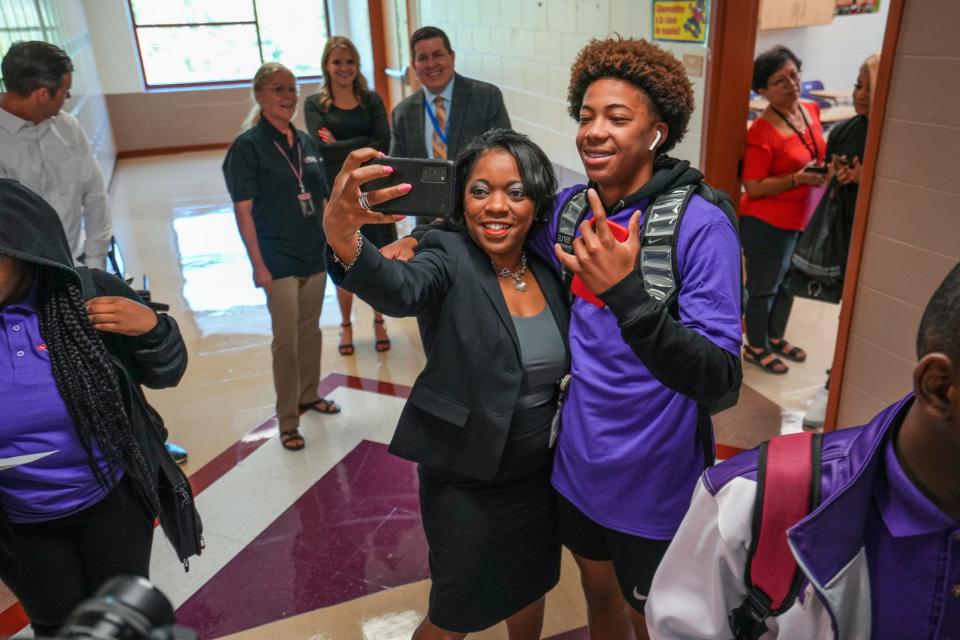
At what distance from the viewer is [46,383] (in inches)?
61.8

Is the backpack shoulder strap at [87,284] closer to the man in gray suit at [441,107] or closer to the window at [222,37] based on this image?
the man in gray suit at [441,107]

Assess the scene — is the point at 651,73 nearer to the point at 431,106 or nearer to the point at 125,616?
the point at 125,616

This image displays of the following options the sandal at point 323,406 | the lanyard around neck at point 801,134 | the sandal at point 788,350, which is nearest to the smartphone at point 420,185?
the sandal at point 323,406

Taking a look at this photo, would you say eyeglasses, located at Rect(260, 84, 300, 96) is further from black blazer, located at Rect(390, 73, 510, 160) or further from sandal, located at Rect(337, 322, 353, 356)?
sandal, located at Rect(337, 322, 353, 356)

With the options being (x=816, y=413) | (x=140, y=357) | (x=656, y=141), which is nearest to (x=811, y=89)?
(x=816, y=413)

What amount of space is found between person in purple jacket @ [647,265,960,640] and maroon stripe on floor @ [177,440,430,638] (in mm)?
1796

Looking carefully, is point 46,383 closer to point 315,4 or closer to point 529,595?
point 529,595

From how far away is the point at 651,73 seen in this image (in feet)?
4.97

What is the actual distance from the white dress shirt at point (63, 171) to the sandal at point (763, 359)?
10.7 ft

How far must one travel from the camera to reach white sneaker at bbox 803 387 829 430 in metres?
3.37

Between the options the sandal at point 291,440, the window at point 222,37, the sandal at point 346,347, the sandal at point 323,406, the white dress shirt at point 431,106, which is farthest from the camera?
the window at point 222,37

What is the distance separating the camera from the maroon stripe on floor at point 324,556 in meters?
2.41

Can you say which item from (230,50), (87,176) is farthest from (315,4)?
(87,176)

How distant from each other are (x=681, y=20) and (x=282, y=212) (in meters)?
2.11
